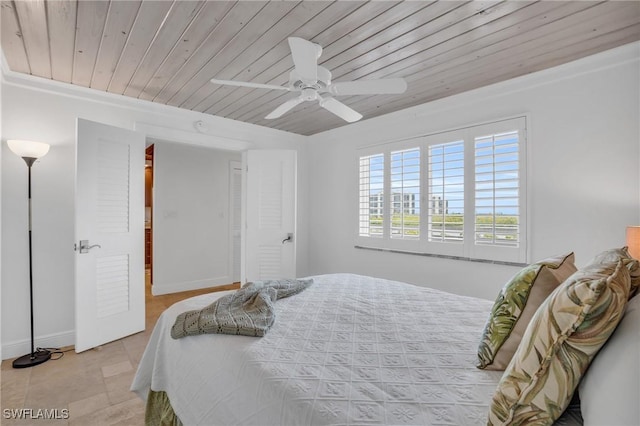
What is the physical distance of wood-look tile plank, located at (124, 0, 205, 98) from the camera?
1811 mm

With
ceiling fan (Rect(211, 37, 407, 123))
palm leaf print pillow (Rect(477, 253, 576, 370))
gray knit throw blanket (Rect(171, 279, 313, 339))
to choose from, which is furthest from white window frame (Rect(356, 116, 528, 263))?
gray knit throw blanket (Rect(171, 279, 313, 339))

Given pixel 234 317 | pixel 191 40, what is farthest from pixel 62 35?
pixel 234 317

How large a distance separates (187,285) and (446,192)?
404 cm

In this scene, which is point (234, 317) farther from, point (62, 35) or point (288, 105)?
point (62, 35)

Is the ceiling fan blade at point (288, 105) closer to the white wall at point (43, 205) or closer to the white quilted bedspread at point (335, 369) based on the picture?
the white quilted bedspread at point (335, 369)

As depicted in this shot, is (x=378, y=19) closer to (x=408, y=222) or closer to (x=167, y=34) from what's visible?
(x=167, y=34)

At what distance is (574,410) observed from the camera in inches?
32.4

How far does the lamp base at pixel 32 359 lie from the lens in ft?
8.27

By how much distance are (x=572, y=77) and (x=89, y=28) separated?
3.43 meters

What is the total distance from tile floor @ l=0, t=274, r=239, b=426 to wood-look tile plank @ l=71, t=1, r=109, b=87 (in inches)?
93.7

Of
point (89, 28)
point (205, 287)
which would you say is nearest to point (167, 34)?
point (89, 28)

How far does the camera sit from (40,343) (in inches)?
110

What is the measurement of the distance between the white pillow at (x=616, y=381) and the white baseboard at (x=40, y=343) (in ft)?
12.2

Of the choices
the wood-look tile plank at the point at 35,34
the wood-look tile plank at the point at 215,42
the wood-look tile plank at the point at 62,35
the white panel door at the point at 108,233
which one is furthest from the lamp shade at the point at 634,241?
the white panel door at the point at 108,233
